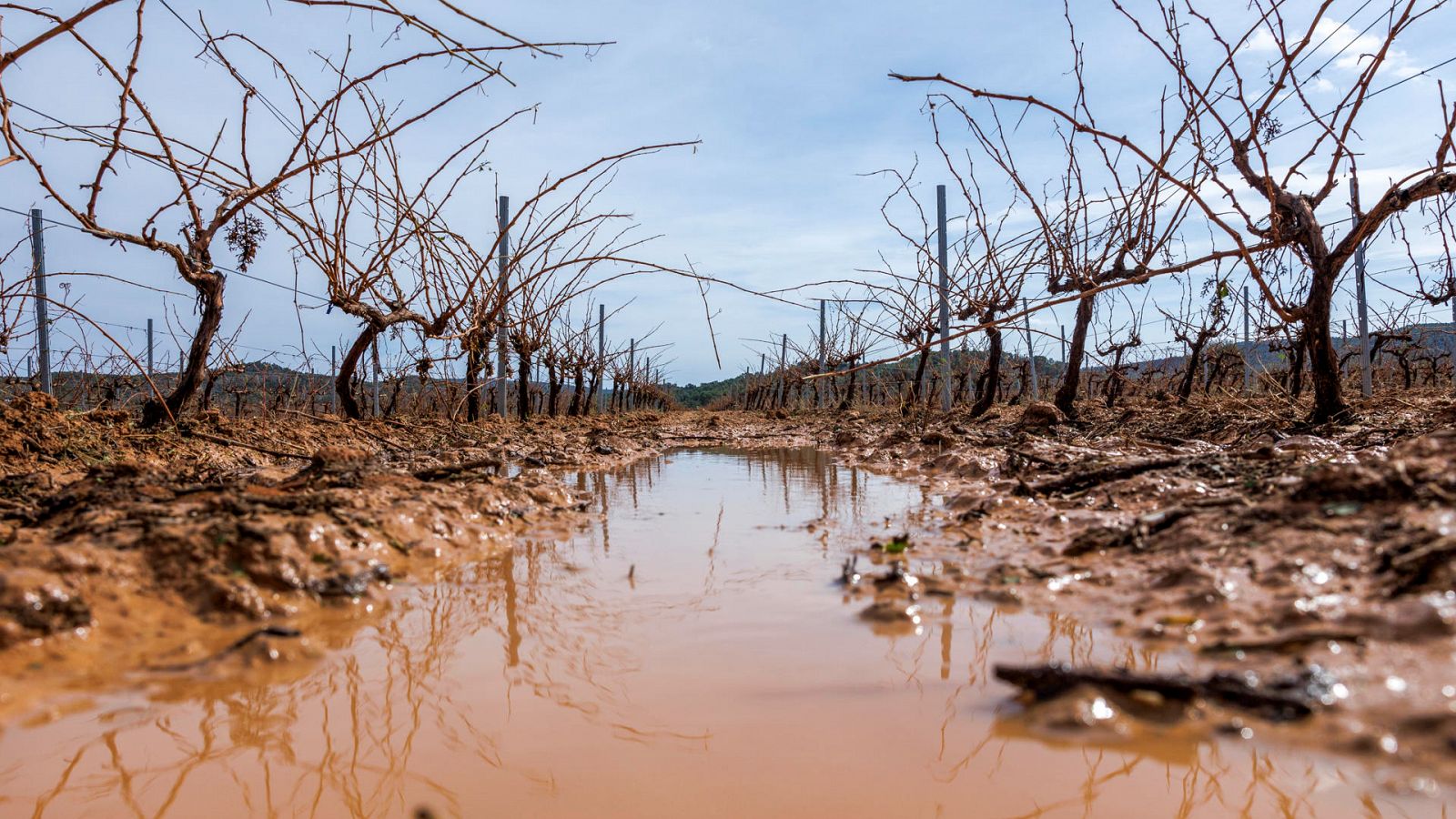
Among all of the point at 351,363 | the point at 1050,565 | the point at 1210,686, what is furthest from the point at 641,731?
the point at 351,363

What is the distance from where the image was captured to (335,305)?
7.20 m

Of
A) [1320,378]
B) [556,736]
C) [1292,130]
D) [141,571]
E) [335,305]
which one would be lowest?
[556,736]

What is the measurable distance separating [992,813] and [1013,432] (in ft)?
23.8

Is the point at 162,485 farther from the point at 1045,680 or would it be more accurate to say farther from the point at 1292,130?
the point at 1292,130

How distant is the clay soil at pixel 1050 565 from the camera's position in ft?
4.31

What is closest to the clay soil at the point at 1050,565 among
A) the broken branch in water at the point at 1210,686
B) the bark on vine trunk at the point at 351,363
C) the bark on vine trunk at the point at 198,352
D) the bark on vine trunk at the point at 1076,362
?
the broken branch in water at the point at 1210,686

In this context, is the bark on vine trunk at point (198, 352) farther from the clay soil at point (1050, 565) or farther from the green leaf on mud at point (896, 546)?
the green leaf on mud at point (896, 546)

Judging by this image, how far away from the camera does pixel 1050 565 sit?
2406mm

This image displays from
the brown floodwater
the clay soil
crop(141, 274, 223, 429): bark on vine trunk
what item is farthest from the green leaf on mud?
crop(141, 274, 223, 429): bark on vine trunk

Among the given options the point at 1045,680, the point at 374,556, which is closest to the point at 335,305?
the point at 374,556

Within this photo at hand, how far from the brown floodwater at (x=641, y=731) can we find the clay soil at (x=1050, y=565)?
3.5 inches

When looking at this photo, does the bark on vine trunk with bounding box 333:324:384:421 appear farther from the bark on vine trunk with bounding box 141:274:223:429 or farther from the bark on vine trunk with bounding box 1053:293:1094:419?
the bark on vine trunk with bounding box 1053:293:1094:419

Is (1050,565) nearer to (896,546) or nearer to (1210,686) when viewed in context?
(896,546)

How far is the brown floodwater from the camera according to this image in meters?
1.13
